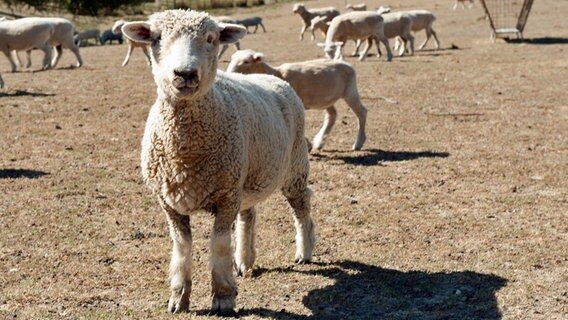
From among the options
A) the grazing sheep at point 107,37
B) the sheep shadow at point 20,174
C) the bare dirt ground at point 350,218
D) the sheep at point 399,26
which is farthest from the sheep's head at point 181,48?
the grazing sheep at point 107,37

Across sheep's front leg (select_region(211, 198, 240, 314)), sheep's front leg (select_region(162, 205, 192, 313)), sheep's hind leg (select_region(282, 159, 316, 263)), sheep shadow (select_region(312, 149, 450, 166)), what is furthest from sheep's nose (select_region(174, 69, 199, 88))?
sheep shadow (select_region(312, 149, 450, 166))

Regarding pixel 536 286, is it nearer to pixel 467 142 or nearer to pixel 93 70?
pixel 467 142

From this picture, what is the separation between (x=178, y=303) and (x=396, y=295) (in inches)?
60.8

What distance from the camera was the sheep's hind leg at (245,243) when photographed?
22.3ft

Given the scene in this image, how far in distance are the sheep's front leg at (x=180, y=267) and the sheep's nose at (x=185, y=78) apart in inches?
40.3

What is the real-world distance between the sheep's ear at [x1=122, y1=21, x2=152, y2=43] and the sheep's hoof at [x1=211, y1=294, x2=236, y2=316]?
1.68 metres

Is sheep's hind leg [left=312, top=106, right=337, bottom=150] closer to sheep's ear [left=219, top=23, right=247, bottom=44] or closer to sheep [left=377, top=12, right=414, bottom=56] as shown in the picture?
sheep's ear [left=219, top=23, right=247, bottom=44]

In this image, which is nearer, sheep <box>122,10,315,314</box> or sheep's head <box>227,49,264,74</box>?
sheep <box>122,10,315,314</box>

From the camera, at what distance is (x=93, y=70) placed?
2369 cm

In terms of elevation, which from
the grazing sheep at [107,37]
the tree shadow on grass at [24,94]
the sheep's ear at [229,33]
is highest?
the sheep's ear at [229,33]

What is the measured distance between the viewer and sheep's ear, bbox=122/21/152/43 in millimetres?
5617

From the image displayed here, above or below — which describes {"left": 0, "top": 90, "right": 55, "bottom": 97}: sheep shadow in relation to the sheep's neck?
below

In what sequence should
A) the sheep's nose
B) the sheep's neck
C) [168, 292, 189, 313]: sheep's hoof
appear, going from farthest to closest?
the sheep's neck, [168, 292, 189, 313]: sheep's hoof, the sheep's nose

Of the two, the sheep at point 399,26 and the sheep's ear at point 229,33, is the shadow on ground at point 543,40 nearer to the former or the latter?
the sheep at point 399,26
